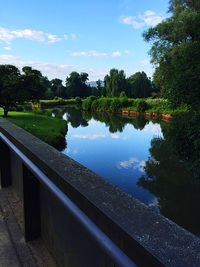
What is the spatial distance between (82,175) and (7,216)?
1.59 meters

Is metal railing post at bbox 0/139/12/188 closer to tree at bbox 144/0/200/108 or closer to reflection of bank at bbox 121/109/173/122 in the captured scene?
tree at bbox 144/0/200/108

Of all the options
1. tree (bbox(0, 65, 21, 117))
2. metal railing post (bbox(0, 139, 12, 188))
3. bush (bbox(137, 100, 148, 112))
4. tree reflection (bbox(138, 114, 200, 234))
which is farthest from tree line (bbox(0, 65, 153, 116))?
metal railing post (bbox(0, 139, 12, 188))

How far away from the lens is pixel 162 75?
29.7 m

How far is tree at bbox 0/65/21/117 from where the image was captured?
1126 inches

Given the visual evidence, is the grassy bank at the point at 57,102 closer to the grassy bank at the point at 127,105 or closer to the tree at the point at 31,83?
the grassy bank at the point at 127,105

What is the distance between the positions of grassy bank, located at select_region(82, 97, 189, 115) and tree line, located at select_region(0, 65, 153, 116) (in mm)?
4426

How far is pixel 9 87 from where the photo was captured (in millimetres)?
28453

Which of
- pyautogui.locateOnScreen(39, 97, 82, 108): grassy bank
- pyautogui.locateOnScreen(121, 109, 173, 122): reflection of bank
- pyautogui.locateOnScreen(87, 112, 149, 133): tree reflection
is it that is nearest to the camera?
pyautogui.locateOnScreen(87, 112, 149, 133): tree reflection

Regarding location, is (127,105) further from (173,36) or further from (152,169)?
(152,169)

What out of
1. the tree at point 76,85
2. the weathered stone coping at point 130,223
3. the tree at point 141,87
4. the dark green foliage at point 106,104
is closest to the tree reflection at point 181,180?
the weathered stone coping at point 130,223

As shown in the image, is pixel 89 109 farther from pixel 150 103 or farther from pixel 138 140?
pixel 138 140

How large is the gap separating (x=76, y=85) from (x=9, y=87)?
6761 cm

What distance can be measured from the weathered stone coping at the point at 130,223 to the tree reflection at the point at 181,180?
7841mm

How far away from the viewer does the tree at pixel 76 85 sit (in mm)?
94938
